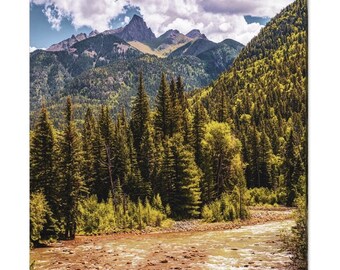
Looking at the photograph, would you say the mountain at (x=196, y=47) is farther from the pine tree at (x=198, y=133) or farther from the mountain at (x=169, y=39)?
the pine tree at (x=198, y=133)

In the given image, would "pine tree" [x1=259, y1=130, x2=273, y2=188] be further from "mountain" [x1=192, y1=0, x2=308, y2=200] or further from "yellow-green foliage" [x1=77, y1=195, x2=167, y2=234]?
"yellow-green foliage" [x1=77, y1=195, x2=167, y2=234]

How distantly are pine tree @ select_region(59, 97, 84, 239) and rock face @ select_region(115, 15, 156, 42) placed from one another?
1.13 metres

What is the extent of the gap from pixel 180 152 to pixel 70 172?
1.23 metres

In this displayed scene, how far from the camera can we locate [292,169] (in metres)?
6.21

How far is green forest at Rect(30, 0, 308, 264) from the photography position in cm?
631

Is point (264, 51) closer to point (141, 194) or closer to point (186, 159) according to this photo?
point (186, 159)

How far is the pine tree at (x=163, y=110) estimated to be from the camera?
21.2 ft

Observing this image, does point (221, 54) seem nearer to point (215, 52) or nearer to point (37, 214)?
point (215, 52)

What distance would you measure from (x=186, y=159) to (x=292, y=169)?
3.80ft

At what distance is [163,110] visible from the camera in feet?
21.4

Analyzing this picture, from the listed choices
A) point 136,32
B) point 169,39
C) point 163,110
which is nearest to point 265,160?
point 163,110
